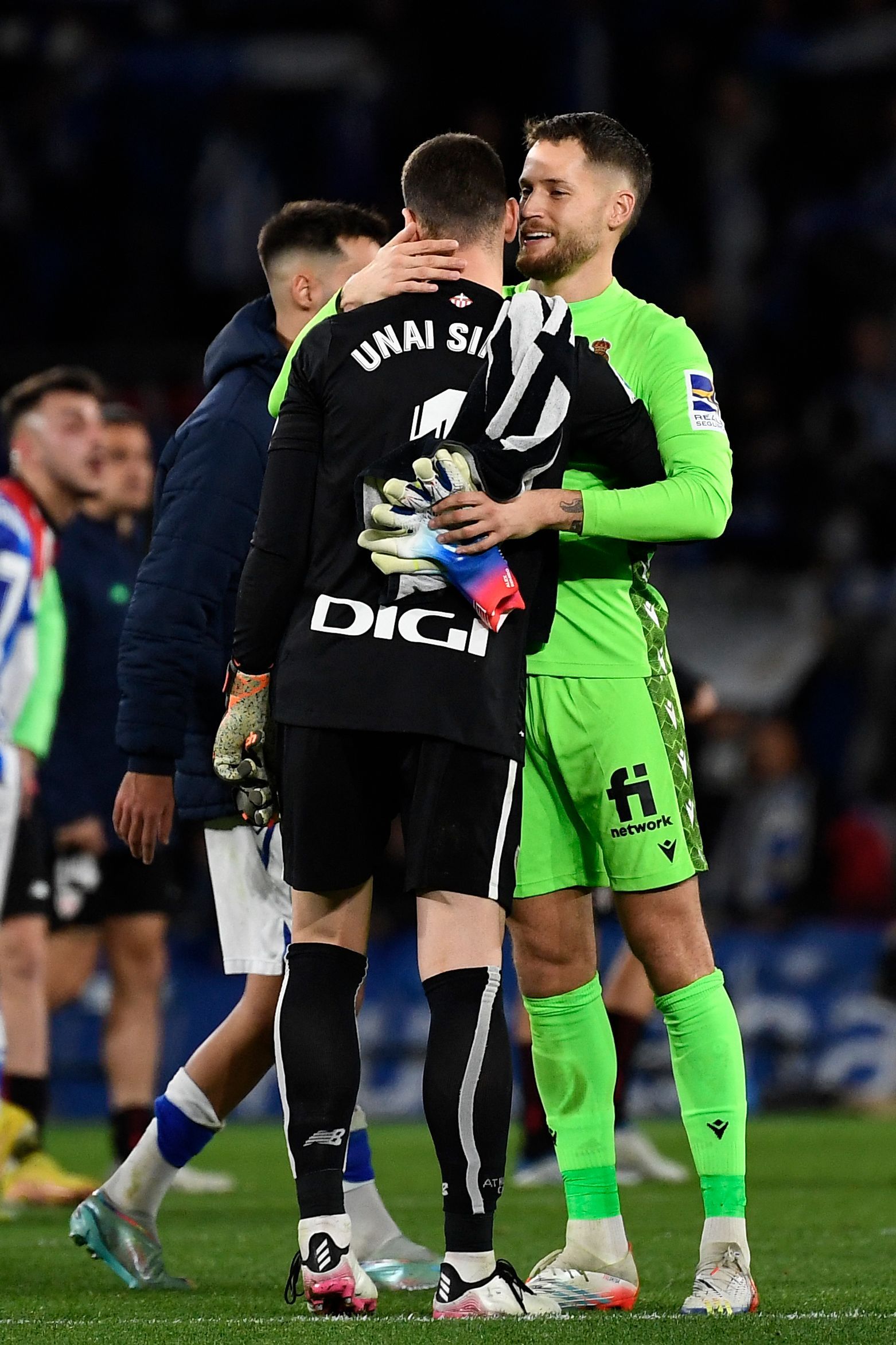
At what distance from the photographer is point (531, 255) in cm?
412

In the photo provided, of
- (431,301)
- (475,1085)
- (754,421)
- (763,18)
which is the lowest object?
(475,1085)

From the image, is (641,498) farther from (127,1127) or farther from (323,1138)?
(127,1127)

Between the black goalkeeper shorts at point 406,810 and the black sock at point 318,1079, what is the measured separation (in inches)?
7.2

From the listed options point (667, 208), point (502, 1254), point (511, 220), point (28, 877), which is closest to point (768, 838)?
point (667, 208)

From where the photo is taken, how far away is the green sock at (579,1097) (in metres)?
3.96

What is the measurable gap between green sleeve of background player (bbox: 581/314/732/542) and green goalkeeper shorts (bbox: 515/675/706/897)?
0.33 m

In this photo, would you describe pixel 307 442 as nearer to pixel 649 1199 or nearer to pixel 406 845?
pixel 406 845

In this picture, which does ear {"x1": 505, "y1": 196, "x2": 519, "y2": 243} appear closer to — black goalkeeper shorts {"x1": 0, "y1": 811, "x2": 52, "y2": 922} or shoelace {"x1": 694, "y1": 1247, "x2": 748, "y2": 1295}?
shoelace {"x1": 694, "y1": 1247, "x2": 748, "y2": 1295}

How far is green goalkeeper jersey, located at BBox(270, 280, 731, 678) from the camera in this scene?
377cm

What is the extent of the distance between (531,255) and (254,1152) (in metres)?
5.20

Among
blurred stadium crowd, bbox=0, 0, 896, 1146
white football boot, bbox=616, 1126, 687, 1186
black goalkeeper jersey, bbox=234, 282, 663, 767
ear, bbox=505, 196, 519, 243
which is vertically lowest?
white football boot, bbox=616, 1126, 687, 1186

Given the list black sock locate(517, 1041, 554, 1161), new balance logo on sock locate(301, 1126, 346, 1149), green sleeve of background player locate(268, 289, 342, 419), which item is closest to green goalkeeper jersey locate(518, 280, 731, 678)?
green sleeve of background player locate(268, 289, 342, 419)

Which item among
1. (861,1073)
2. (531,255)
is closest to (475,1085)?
(531,255)

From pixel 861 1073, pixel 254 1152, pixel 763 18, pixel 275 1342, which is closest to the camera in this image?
pixel 275 1342
